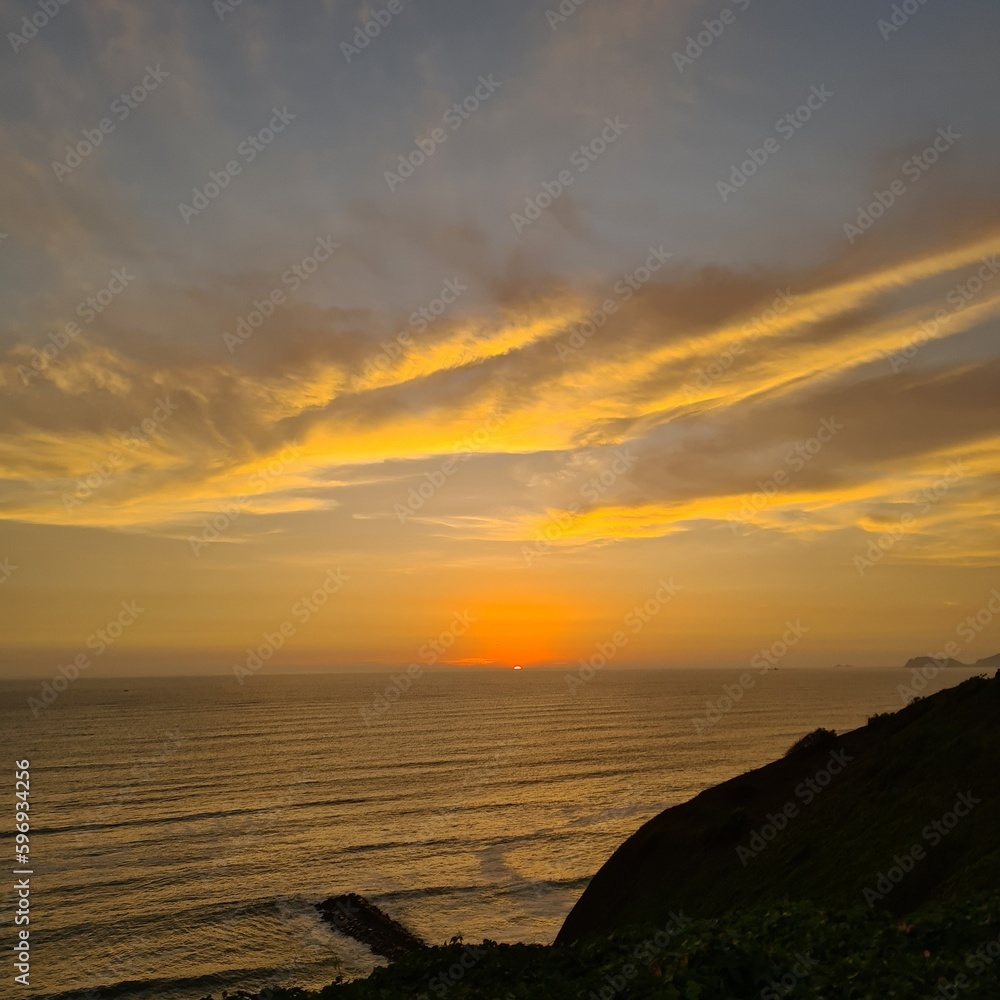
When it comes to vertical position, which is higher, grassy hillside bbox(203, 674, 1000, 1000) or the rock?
grassy hillside bbox(203, 674, 1000, 1000)

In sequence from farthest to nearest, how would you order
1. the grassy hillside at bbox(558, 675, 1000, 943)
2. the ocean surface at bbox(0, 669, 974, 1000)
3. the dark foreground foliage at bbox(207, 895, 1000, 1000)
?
1. the ocean surface at bbox(0, 669, 974, 1000)
2. the grassy hillside at bbox(558, 675, 1000, 943)
3. the dark foreground foliage at bbox(207, 895, 1000, 1000)

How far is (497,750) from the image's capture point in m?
121

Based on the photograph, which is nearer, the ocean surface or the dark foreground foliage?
the dark foreground foliage

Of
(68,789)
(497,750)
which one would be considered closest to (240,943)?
(68,789)

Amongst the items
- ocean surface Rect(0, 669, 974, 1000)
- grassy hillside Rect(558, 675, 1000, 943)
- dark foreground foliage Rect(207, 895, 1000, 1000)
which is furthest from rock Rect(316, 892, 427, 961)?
dark foreground foliage Rect(207, 895, 1000, 1000)

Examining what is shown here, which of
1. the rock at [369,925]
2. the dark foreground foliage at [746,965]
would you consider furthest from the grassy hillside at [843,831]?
the rock at [369,925]

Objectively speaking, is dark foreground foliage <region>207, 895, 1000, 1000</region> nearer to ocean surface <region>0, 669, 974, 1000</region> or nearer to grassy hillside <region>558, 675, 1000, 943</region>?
grassy hillside <region>558, 675, 1000, 943</region>

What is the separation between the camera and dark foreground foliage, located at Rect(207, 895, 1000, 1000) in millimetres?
11609

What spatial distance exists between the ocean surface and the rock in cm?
116

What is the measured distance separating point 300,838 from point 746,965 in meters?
62.6

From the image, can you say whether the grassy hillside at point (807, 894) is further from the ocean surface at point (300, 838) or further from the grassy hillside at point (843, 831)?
the ocean surface at point (300, 838)

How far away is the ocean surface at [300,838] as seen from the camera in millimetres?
42656

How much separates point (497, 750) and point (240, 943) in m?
80.3

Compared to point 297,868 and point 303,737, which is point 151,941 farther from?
point 303,737
